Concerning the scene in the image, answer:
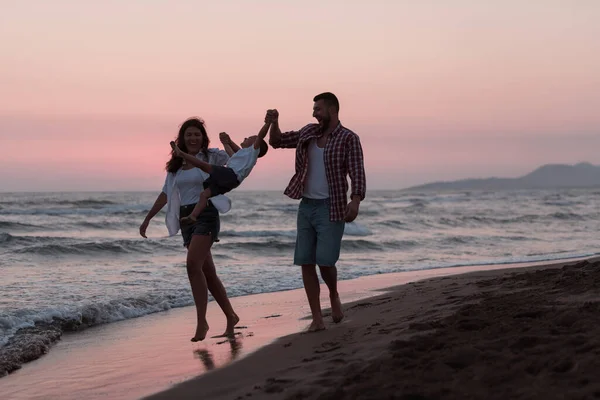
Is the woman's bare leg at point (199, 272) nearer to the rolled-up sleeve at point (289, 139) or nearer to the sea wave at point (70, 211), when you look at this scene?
the rolled-up sleeve at point (289, 139)

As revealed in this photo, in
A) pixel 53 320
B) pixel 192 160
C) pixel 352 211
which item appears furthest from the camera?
pixel 53 320

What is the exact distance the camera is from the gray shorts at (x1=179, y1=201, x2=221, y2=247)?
19.5ft

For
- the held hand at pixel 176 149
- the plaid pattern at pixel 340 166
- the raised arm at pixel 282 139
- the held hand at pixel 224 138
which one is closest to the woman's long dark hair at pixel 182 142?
the held hand at pixel 224 138

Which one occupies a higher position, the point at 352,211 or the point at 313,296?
the point at 352,211

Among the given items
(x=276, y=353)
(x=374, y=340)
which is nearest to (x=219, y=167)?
(x=276, y=353)

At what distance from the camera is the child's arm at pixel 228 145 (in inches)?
Result: 241

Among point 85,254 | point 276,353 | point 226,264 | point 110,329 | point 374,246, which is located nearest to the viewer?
point 276,353

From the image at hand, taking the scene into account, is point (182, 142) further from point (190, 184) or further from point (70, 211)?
point (70, 211)

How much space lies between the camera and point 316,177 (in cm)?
583

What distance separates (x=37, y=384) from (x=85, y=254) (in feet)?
33.6

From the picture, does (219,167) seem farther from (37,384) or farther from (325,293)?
(325,293)

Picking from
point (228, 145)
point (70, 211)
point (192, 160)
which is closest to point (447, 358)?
point (192, 160)

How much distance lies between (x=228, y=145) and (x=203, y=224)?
691 millimetres

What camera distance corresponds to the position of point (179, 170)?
6.12 metres
